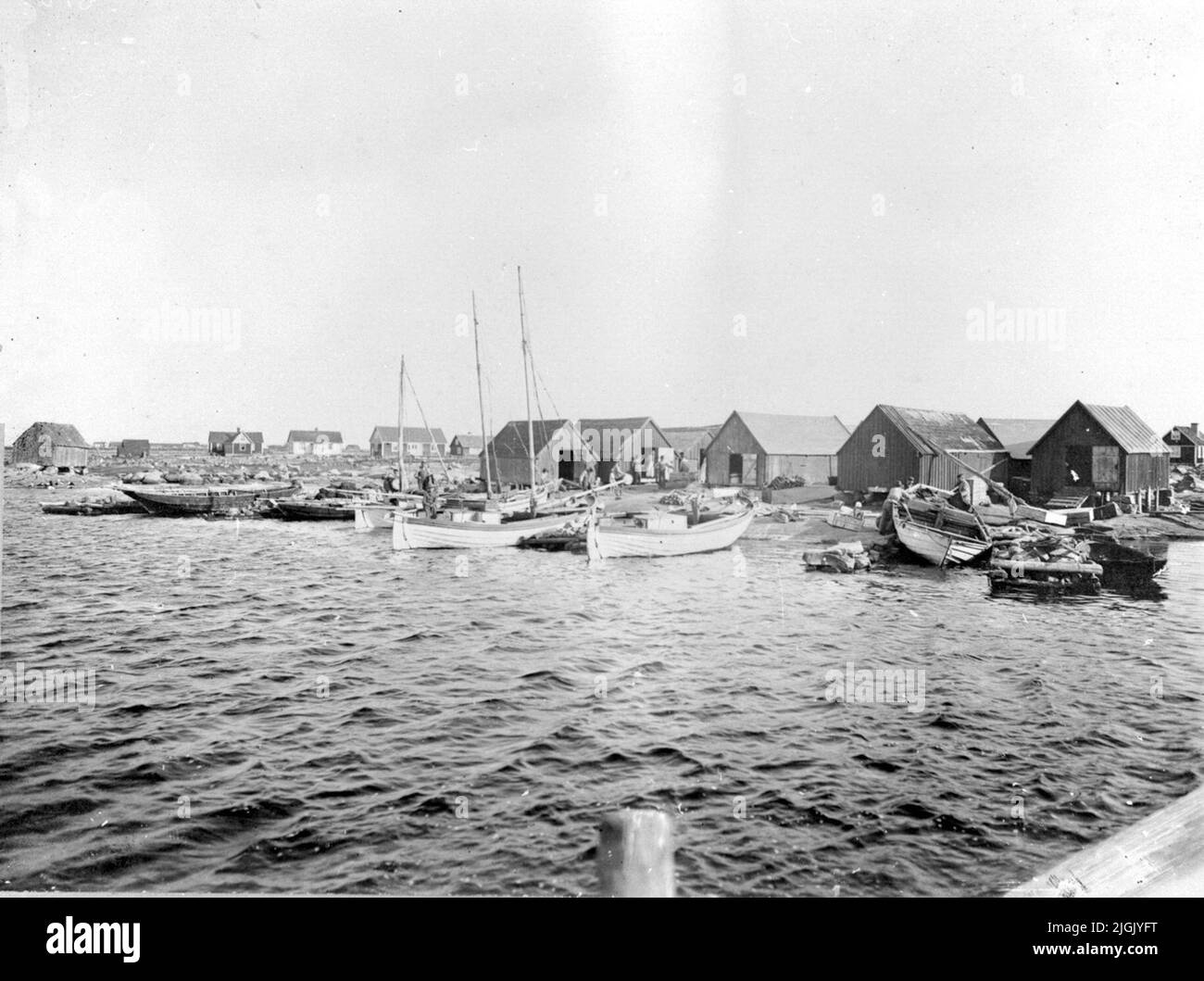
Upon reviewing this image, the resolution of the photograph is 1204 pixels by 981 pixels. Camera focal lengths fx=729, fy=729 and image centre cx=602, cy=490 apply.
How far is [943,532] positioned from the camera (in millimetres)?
13961

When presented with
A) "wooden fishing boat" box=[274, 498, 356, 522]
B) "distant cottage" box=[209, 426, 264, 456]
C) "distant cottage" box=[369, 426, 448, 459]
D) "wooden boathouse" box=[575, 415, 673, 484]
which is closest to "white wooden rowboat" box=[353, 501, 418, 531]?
"wooden fishing boat" box=[274, 498, 356, 522]

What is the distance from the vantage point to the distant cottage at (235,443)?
204ft

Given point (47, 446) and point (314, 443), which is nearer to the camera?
point (47, 446)

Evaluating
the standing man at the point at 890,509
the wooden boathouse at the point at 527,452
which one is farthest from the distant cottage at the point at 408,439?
the standing man at the point at 890,509

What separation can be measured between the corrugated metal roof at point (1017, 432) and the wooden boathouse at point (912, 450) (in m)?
0.15

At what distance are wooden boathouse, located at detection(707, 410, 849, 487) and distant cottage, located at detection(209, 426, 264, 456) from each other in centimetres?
5454

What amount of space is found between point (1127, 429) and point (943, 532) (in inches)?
146

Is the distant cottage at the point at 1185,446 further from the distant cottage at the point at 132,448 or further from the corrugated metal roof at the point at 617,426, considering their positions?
the distant cottage at the point at 132,448

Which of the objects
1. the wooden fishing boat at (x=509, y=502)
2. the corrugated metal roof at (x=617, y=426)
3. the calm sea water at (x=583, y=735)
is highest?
the corrugated metal roof at (x=617, y=426)

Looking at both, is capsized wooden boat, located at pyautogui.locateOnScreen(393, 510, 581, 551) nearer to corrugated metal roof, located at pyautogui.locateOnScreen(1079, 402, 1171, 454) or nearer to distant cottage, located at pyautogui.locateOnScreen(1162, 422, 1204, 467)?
corrugated metal roof, located at pyautogui.locateOnScreen(1079, 402, 1171, 454)

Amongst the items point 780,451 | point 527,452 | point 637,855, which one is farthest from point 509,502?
point 637,855

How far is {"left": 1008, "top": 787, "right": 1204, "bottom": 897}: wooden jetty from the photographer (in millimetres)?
2996

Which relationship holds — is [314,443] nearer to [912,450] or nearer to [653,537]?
[653,537]
